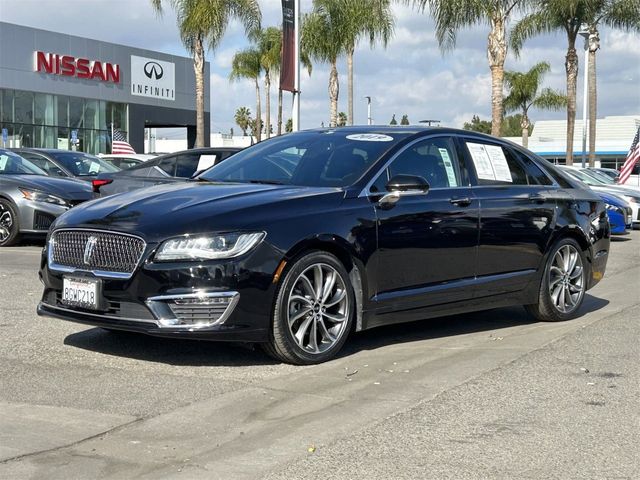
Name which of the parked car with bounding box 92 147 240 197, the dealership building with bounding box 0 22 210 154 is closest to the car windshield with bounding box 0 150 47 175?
the parked car with bounding box 92 147 240 197

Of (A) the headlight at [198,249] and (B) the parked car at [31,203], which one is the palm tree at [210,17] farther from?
(A) the headlight at [198,249]

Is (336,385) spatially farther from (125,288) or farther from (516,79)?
(516,79)

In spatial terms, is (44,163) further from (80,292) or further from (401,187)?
(401,187)

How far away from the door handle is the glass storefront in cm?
3892

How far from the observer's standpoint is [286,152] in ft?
22.9

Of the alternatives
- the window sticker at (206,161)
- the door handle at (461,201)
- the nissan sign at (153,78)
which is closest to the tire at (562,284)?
the door handle at (461,201)

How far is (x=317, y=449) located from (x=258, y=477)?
17.9 inches

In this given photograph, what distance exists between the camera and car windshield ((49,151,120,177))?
589 inches

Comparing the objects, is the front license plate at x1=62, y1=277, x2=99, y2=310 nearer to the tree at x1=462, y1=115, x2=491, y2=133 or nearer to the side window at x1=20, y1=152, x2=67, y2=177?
the side window at x1=20, y1=152, x2=67, y2=177

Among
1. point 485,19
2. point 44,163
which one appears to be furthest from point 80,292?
point 485,19

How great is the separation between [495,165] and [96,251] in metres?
3.40

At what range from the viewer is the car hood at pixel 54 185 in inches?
494

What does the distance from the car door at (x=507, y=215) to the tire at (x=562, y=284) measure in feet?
0.81

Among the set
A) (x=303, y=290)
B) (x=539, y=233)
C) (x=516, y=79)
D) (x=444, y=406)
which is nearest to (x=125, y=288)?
(x=303, y=290)
